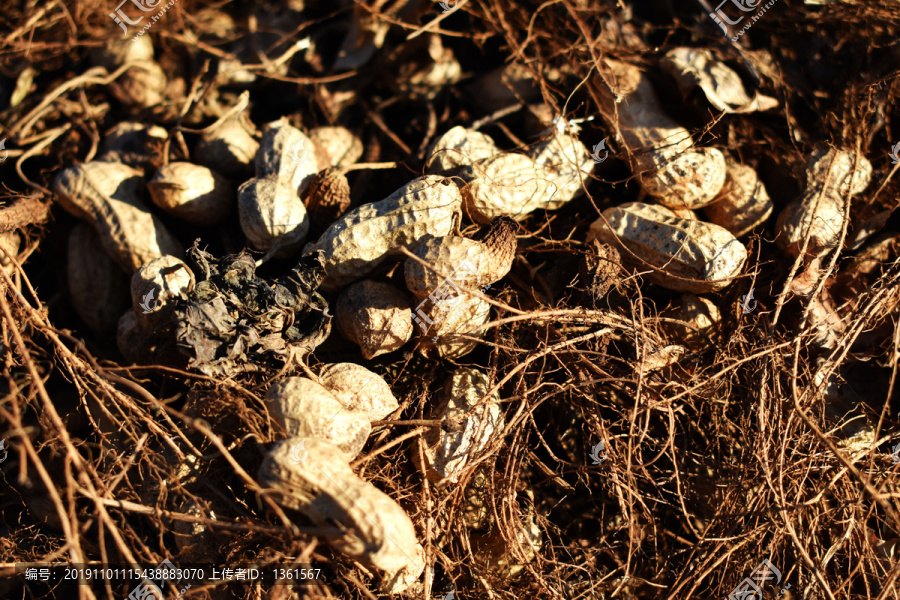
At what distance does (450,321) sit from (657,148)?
0.94 meters

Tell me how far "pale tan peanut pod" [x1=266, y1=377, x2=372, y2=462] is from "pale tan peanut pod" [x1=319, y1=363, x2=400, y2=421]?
0.20 ft

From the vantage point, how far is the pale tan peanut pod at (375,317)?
1.70 m

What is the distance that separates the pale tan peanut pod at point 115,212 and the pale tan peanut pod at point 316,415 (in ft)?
2.59

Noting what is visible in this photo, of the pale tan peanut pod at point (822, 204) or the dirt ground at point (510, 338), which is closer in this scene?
the dirt ground at point (510, 338)

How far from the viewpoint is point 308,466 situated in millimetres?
1376

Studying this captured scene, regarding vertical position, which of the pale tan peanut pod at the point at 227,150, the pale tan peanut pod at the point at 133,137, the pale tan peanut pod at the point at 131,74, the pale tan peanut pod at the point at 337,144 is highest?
the pale tan peanut pod at the point at 131,74

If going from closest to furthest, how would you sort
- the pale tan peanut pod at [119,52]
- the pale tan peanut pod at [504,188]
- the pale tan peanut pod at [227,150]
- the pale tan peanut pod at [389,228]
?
the pale tan peanut pod at [389,228] < the pale tan peanut pod at [504,188] < the pale tan peanut pod at [227,150] < the pale tan peanut pod at [119,52]

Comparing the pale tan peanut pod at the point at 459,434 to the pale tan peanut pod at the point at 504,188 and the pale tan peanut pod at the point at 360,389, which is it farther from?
the pale tan peanut pod at the point at 504,188

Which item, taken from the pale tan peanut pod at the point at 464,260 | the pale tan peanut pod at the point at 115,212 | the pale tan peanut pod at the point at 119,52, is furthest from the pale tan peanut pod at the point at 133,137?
the pale tan peanut pod at the point at 464,260

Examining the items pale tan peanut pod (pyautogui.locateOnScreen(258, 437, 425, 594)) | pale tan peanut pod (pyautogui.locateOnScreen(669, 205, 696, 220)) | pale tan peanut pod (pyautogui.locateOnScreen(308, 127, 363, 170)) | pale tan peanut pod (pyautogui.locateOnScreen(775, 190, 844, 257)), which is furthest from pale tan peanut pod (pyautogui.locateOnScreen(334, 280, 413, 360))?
pale tan peanut pod (pyautogui.locateOnScreen(775, 190, 844, 257))

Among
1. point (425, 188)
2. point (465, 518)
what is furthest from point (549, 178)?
point (465, 518)

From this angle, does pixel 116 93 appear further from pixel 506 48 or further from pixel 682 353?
pixel 682 353

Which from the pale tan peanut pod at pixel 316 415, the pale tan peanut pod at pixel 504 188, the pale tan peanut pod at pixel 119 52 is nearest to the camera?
the pale tan peanut pod at pixel 316 415

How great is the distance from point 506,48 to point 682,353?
1292 millimetres
